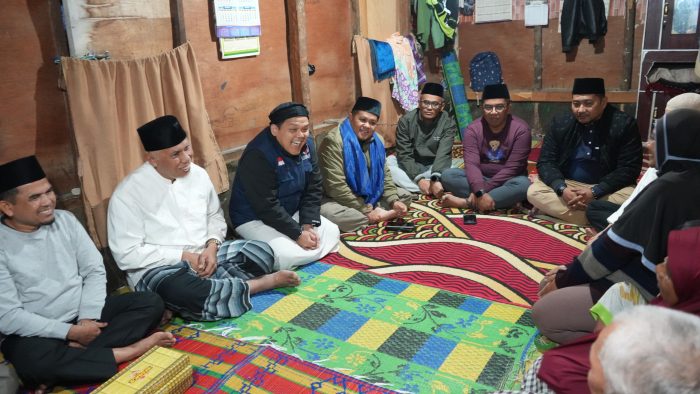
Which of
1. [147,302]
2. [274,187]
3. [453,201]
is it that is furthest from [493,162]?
[147,302]

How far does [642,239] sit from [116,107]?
2.86 meters

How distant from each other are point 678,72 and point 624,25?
35.5 inches

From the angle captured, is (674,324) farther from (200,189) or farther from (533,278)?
(200,189)

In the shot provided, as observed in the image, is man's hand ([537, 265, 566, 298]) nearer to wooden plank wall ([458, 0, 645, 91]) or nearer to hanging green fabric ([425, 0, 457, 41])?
wooden plank wall ([458, 0, 645, 91])

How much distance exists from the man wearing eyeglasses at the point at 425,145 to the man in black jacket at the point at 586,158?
0.92 m

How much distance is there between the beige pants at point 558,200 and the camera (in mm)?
3900

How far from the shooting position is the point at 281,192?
360 cm

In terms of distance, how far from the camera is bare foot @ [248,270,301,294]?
307 centimetres

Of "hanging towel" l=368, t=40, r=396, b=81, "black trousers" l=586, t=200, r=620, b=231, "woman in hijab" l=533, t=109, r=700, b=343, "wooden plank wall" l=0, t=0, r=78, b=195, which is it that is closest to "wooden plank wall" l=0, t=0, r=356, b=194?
"wooden plank wall" l=0, t=0, r=78, b=195

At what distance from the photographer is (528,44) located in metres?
6.59

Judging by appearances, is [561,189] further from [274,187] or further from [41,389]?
[41,389]

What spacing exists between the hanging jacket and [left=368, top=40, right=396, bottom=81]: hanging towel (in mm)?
2057

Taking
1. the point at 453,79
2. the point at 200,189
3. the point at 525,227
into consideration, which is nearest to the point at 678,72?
the point at 453,79

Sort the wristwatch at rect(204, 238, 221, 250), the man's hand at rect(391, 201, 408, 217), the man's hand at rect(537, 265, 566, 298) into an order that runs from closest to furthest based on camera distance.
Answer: the man's hand at rect(537, 265, 566, 298) < the wristwatch at rect(204, 238, 221, 250) < the man's hand at rect(391, 201, 408, 217)
